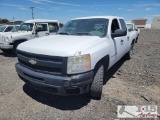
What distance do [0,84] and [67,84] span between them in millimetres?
2705

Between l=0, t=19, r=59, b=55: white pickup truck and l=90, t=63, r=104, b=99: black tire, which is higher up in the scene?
l=0, t=19, r=59, b=55: white pickup truck

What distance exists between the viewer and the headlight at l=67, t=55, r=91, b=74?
2990 mm

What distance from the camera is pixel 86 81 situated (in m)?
3.13

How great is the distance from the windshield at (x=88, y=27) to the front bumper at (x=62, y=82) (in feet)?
4.95

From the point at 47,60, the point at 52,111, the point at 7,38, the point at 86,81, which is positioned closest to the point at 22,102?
the point at 52,111

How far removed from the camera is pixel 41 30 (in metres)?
9.55

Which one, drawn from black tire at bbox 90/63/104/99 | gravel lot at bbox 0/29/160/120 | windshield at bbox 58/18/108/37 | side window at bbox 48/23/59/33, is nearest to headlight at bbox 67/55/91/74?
black tire at bbox 90/63/104/99

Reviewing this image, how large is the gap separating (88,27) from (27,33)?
5.36 meters

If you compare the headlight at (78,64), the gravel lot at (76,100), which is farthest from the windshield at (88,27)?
the gravel lot at (76,100)

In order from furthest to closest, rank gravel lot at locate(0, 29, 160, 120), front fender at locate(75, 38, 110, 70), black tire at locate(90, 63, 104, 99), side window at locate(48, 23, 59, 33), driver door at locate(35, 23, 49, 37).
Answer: side window at locate(48, 23, 59, 33), driver door at locate(35, 23, 49, 37), black tire at locate(90, 63, 104, 99), gravel lot at locate(0, 29, 160, 120), front fender at locate(75, 38, 110, 70)

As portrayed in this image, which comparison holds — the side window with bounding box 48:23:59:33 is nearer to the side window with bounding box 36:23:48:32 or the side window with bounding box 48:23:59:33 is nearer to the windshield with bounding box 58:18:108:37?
the side window with bounding box 36:23:48:32

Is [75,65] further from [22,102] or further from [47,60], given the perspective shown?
[22,102]

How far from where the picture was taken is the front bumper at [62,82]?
3007 millimetres

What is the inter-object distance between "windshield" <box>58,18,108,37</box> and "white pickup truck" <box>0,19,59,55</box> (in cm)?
446
